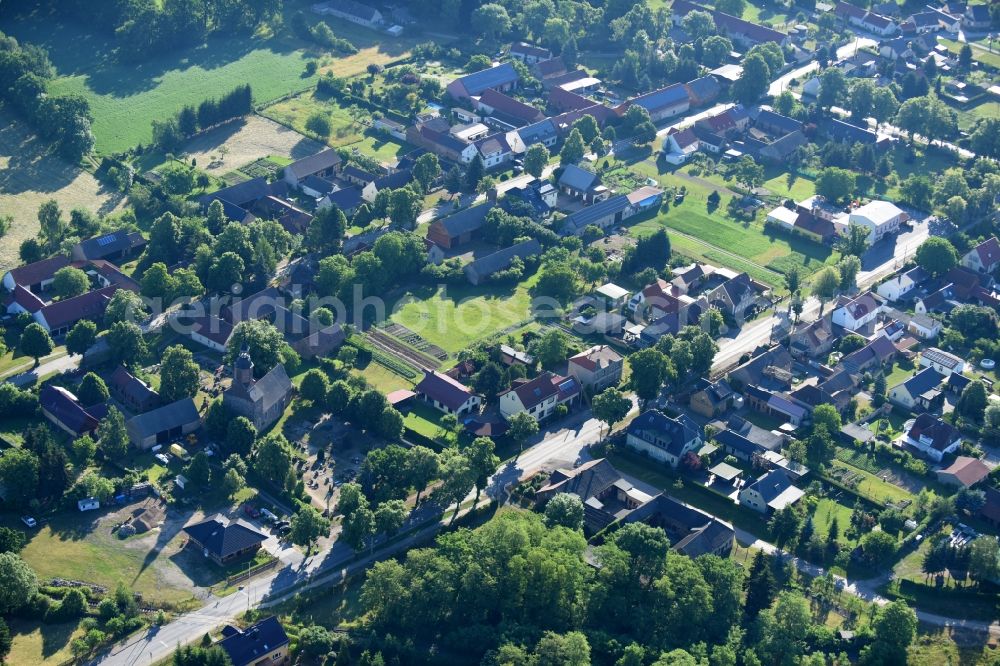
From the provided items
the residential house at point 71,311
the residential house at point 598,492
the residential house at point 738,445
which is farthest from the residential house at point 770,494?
the residential house at point 71,311

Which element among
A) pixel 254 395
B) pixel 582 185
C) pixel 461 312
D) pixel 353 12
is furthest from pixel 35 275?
pixel 353 12

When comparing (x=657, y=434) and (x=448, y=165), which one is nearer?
(x=657, y=434)

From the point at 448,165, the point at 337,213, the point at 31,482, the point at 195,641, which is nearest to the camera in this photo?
the point at 195,641

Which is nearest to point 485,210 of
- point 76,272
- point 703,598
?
point 76,272

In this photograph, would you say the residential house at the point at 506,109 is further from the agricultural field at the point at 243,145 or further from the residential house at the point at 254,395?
the residential house at the point at 254,395

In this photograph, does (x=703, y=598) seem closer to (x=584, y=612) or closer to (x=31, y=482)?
(x=584, y=612)

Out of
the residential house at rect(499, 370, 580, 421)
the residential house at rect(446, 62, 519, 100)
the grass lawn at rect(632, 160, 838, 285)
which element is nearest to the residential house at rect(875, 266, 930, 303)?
the grass lawn at rect(632, 160, 838, 285)

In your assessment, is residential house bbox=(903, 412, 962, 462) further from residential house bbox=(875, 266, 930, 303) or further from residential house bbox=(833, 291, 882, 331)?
residential house bbox=(875, 266, 930, 303)

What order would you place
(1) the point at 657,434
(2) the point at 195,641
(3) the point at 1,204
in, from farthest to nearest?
(3) the point at 1,204
(1) the point at 657,434
(2) the point at 195,641
